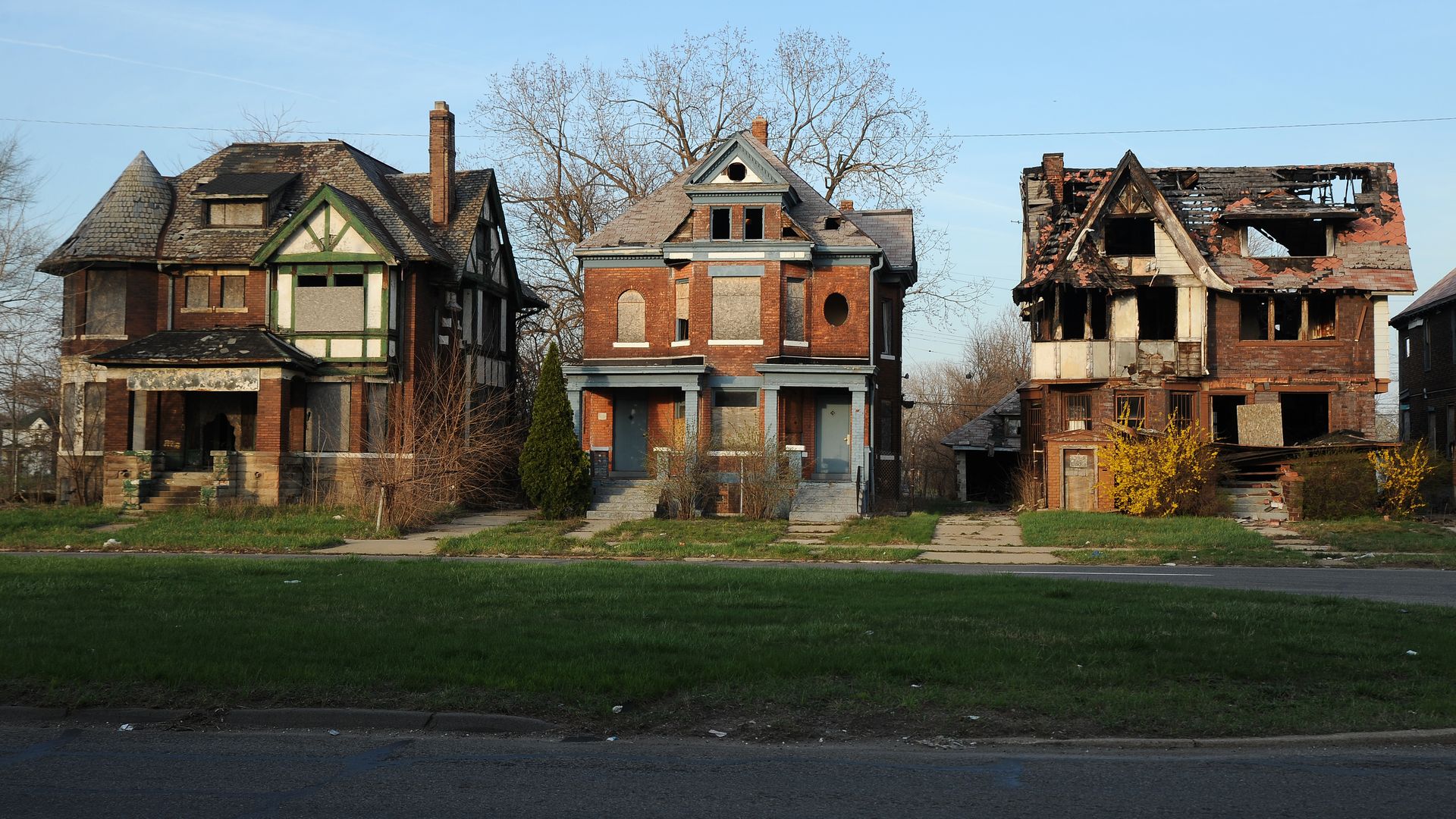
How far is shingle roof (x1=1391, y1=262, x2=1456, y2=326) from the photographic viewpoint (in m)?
40.3

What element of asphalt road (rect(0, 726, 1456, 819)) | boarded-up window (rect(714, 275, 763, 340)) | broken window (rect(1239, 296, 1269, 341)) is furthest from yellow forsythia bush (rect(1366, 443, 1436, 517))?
asphalt road (rect(0, 726, 1456, 819))

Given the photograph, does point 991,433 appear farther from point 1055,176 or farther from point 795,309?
point 795,309

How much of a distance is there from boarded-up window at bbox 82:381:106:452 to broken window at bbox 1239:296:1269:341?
1304 inches

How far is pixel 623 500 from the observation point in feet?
103

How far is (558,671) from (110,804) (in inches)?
136

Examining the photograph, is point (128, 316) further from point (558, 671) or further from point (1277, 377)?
point (1277, 377)

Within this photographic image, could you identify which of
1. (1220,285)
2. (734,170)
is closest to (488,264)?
(734,170)

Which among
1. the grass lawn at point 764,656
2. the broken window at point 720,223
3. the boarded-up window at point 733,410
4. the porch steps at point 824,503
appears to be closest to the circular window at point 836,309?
the boarded-up window at point 733,410

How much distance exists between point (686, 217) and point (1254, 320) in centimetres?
1770

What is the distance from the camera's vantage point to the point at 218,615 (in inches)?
479

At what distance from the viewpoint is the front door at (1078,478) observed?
34562 mm

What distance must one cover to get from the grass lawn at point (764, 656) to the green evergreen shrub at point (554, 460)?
51.6 feet

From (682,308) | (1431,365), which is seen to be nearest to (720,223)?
(682,308)

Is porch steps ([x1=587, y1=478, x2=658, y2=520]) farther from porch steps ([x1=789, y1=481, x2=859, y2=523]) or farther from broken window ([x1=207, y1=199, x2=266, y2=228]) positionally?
broken window ([x1=207, y1=199, x2=266, y2=228])
